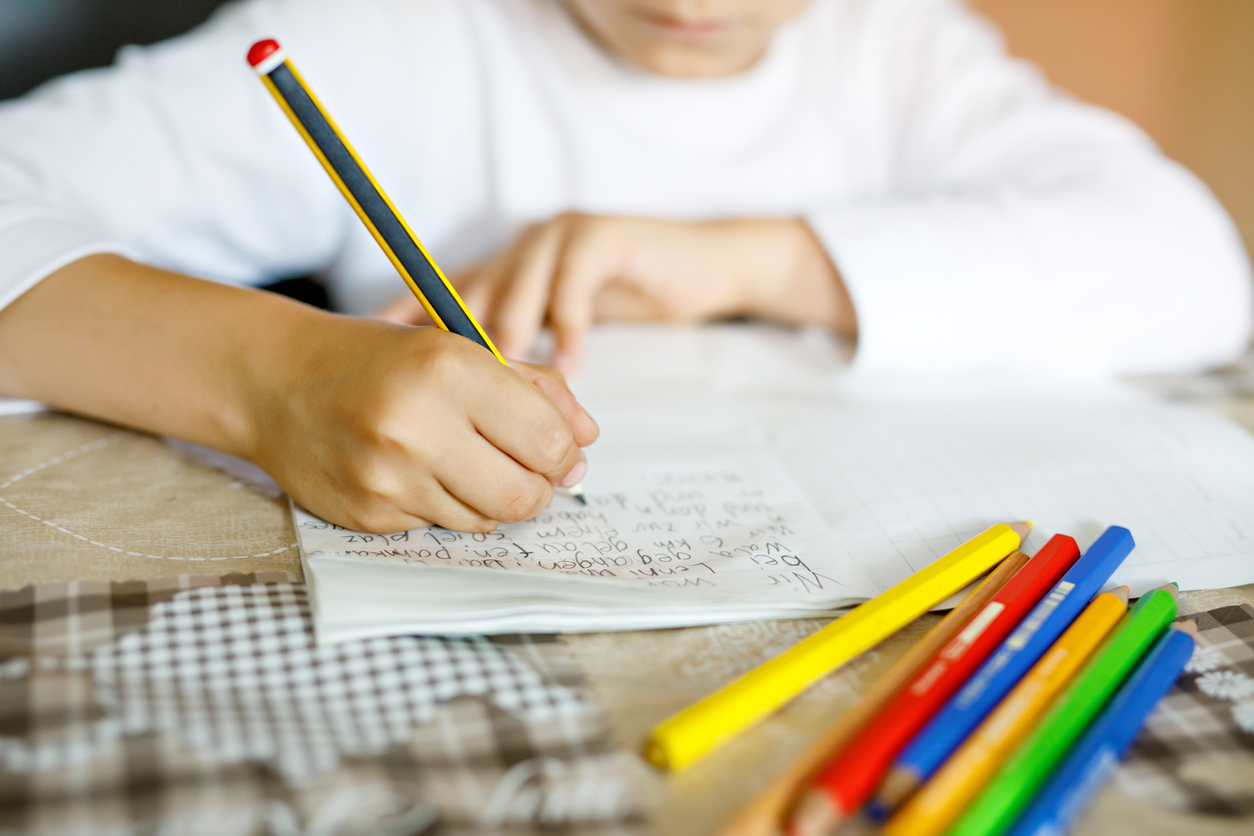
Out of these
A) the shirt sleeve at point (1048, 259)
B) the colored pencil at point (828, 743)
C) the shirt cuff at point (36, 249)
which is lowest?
the shirt sleeve at point (1048, 259)

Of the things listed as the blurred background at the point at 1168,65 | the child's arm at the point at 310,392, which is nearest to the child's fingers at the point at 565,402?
the child's arm at the point at 310,392

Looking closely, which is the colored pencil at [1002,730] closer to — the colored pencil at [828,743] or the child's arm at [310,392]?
the colored pencil at [828,743]

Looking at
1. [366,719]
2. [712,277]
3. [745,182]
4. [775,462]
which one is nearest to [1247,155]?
[745,182]

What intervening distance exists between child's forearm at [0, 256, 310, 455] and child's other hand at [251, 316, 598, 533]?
34mm

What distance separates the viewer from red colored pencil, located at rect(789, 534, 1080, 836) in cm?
17

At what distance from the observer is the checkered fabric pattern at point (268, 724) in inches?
7.5

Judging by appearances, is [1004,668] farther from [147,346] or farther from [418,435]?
[147,346]

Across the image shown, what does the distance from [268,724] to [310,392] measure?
4.8 inches

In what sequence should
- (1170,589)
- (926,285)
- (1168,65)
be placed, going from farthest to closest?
(1168,65)
(926,285)
(1170,589)

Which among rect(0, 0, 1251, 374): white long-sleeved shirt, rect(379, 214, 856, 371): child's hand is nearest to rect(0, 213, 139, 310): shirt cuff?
rect(0, 0, 1251, 374): white long-sleeved shirt

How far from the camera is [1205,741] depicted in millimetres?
230

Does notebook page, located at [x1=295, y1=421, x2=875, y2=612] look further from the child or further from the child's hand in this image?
the child's hand

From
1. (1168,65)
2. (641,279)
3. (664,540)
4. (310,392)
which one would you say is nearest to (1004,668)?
(664,540)

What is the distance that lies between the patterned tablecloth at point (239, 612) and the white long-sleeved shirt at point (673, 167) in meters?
0.10
